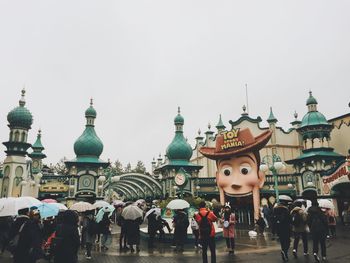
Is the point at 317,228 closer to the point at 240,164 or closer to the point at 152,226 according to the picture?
the point at 152,226

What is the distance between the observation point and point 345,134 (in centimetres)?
3453

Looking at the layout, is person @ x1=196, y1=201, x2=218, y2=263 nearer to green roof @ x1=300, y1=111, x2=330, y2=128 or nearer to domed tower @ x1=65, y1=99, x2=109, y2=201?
domed tower @ x1=65, y1=99, x2=109, y2=201

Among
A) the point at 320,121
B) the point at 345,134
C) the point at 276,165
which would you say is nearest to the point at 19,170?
the point at 276,165

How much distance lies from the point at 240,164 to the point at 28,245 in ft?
67.2

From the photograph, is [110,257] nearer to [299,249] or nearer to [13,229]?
[13,229]

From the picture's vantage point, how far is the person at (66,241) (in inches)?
236

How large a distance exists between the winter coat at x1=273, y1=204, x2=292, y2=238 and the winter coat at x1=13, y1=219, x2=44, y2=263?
6.75 m

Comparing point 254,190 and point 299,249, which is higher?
point 254,190

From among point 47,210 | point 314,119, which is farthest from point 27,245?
point 314,119

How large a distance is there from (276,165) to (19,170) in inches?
812

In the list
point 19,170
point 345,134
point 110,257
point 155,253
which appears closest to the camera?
point 110,257

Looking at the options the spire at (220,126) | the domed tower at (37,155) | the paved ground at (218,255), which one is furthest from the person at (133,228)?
the domed tower at (37,155)

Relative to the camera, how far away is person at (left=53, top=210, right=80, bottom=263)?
599 cm

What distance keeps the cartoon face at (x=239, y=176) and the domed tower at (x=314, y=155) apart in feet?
18.6
